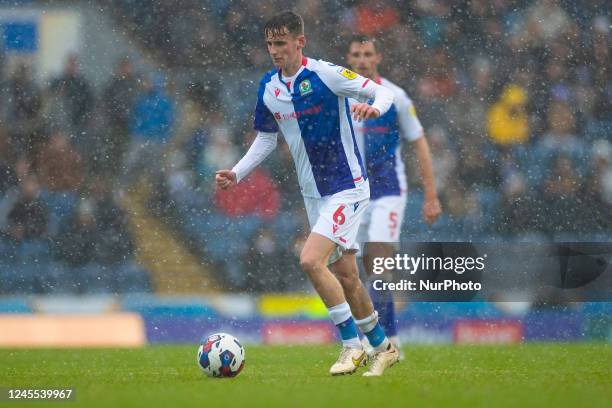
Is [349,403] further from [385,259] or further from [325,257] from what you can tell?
[385,259]

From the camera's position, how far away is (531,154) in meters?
12.1

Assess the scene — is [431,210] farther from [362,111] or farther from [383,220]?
[362,111]

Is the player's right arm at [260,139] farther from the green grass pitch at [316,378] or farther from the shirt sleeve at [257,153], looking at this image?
the green grass pitch at [316,378]

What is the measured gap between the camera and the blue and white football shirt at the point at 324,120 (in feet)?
21.7

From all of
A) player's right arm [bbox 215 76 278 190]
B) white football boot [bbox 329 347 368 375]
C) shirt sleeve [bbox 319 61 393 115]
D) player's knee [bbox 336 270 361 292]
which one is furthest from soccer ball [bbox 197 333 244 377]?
shirt sleeve [bbox 319 61 393 115]

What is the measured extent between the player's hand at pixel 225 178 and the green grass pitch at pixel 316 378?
1.08 meters

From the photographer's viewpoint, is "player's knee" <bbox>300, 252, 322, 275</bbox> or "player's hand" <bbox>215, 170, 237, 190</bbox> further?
"player's hand" <bbox>215, 170, 237, 190</bbox>

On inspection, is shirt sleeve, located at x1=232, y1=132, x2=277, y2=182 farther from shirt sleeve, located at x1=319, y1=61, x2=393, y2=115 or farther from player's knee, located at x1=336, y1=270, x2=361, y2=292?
player's knee, located at x1=336, y1=270, x2=361, y2=292

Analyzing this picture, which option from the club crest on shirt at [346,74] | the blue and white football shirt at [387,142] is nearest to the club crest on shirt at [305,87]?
the club crest on shirt at [346,74]

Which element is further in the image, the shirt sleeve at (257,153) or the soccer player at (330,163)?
the shirt sleeve at (257,153)

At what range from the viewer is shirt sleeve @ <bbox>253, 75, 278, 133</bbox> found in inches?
270

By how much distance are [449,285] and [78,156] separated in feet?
13.3

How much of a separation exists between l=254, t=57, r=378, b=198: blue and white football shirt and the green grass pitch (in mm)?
1122

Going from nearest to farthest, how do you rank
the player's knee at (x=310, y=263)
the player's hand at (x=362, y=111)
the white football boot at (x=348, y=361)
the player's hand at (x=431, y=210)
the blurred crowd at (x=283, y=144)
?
Result: the player's hand at (x=362, y=111), the player's knee at (x=310, y=263), the white football boot at (x=348, y=361), the player's hand at (x=431, y=210), the blurred crowd at (x=283, y=144)
